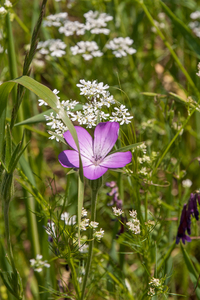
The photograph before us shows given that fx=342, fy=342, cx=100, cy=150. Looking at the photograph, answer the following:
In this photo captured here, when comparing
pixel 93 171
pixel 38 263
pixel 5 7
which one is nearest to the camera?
pixel 93 171

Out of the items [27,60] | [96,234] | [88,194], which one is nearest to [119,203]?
[96,234]

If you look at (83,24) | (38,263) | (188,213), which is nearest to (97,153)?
(188,213)

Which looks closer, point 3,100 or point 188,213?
point 3,100

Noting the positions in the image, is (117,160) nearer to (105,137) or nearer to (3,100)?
(105,137)

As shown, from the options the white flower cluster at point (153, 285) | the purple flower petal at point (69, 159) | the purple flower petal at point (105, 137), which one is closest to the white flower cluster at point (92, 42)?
the purple flower petal at point (105, 137)

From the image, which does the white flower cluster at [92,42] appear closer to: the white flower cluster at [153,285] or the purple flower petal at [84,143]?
the purple flower petal at [84,143]

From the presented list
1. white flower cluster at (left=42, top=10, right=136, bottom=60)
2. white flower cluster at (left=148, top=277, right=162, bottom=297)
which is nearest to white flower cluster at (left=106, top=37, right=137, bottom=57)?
white flower cluster at (left=42, top=10, right=136, bottom=60)

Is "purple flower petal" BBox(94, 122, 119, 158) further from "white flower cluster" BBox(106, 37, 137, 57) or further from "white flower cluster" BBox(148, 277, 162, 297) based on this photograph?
"white flower cluster" BBox(106, 37, 137, 57)

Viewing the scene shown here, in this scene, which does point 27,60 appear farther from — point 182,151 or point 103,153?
point 182,151
